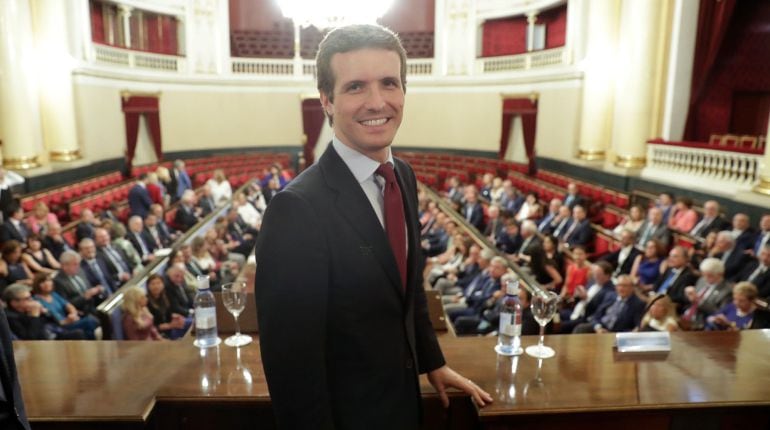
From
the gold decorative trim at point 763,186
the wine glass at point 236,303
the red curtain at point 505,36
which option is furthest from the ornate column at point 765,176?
the red curtain at point 505,36

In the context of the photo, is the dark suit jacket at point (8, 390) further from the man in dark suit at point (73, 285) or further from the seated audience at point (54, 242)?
→ the seated audience at point (54, 242)

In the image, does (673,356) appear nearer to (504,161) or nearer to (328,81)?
(328,81)

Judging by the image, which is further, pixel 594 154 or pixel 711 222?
pixel 594 154

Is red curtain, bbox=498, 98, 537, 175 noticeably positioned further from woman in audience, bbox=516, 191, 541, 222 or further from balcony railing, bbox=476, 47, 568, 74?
woman in audience, bbox=516, 191, 541, 222

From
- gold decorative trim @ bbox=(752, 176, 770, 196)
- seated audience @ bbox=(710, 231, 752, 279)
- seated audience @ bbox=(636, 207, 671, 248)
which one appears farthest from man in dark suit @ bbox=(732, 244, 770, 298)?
gold decorative trim @ bbox=(752, 176, 770, 196)

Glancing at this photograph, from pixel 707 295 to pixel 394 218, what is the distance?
411 centimetres

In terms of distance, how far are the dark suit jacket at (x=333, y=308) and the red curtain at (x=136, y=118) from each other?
12784 mm

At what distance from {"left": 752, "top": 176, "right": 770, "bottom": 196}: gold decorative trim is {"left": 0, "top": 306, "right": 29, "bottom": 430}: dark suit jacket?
7626mm

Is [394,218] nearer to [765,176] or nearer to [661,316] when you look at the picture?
[661,316]

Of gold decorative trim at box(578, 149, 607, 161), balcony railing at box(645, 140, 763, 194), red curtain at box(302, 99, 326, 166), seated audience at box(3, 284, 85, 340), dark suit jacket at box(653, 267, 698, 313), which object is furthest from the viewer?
red curtain at box(302, 99, 326, 166)

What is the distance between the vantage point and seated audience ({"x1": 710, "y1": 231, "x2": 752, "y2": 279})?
17.9ft

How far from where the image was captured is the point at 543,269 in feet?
18.8

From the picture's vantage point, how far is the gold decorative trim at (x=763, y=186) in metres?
6.72

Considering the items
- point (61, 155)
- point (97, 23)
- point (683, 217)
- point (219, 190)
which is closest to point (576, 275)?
point (683, 217)
